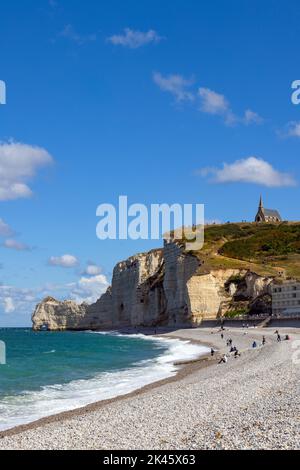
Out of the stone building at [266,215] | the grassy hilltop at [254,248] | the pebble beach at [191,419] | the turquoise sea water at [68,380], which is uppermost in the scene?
the stone building at [266,215]

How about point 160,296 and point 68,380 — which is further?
point 160,296

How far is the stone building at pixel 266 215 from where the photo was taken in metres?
161

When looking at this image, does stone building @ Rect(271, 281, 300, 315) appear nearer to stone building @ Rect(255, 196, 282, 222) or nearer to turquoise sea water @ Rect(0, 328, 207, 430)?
turquoise sea water @ Rect(0, 328, 207, 430)

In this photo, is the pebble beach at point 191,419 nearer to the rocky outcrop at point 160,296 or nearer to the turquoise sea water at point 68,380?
the turquoise sea water at point 68,380

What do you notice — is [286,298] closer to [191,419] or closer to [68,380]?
[68,380]

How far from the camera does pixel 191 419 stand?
17438 millimetres

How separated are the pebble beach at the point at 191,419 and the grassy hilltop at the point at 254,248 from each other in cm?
6423

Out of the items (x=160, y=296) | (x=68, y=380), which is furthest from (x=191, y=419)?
(x=160, y=296)

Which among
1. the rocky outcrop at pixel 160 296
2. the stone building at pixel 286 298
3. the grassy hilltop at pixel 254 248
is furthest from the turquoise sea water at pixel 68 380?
the grassy hilltop at pixel 254 248

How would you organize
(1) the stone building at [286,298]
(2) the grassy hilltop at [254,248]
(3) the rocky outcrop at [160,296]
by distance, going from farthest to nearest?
1. (2) the grassy hilltop at [254,248]
2. (3) the rocky outcrop at [160,296]
3. (1) the stone building at [286,298]

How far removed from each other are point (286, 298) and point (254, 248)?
35.3 m

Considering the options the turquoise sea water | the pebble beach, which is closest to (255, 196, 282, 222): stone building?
the turquoise sea water

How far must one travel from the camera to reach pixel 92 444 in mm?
15109

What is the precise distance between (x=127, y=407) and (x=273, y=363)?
44.6ft
